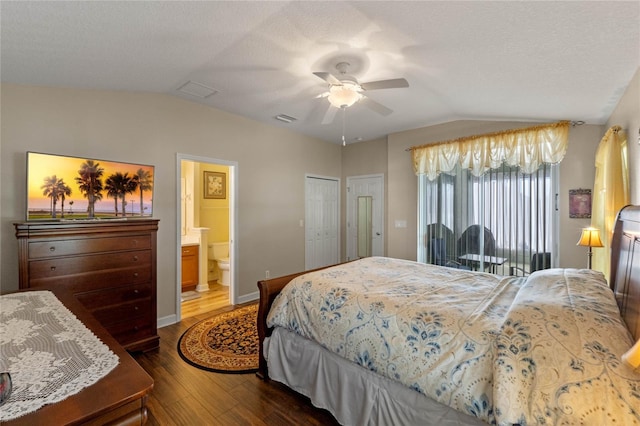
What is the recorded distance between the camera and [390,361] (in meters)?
1.61

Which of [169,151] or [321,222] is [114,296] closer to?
[169,151]

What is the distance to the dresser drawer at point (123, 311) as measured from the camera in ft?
8.41

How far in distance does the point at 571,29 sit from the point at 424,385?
84.1 inches

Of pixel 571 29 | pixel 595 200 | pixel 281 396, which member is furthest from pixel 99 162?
pixel 595 200

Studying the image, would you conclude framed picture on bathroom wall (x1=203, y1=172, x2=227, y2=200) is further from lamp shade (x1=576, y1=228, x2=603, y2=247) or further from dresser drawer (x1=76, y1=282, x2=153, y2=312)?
lamp shade (x1=576, y1=228, x2=603, y2=247)

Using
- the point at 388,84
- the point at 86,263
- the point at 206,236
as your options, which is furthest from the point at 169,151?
the point at 388,84

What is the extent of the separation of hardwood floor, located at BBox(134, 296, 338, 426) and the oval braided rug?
0.35 ft

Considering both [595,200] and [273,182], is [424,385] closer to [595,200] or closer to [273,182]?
[595,200]

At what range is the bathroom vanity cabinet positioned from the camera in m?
4.70

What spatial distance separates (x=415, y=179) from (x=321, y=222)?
193 centimetres

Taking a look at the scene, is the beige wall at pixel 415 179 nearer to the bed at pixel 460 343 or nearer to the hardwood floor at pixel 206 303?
the bed at pixel 460 343

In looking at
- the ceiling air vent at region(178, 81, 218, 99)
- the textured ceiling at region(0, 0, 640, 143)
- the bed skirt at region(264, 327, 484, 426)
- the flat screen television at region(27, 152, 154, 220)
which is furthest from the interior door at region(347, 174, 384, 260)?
the flat screen television at region(27, 152, 154, 220)

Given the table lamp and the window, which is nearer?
the table lamp

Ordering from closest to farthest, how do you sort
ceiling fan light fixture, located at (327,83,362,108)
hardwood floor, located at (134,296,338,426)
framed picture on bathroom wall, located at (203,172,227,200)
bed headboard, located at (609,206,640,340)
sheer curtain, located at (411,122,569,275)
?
bed headboard, located at (609,206,640,340) < hardwood floor, located at (134,296,338,426) < ceiling fan light fixture, located at (327,83,362,108) < sheer curtain, located at (411,122,569,275) < framed picture on bathroom wall, located at (203,172,227,200)
